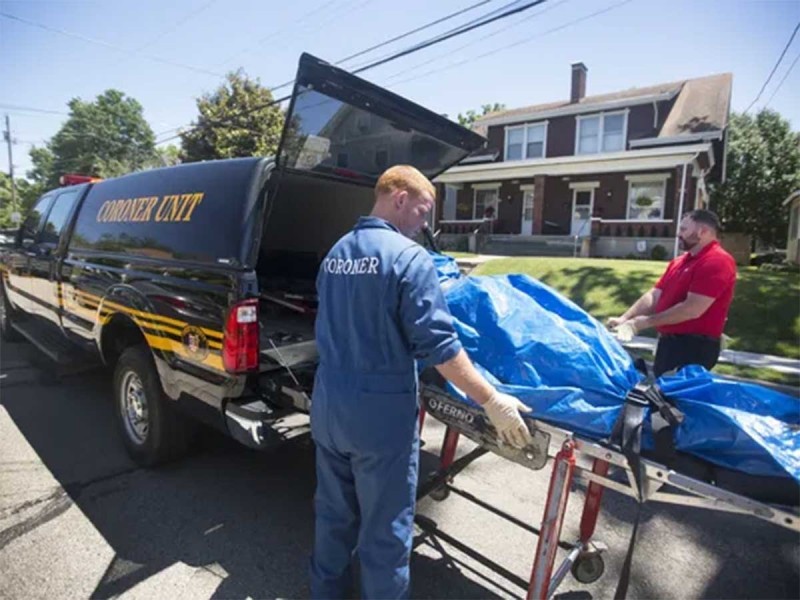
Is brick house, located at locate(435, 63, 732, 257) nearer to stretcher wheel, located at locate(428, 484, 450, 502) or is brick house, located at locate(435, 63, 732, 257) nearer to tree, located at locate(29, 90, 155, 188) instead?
stretcher wheel, located at locate(428, 484, 450, 502)

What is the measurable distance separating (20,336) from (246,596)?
22.6 feet

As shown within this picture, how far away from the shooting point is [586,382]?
6.66 feet

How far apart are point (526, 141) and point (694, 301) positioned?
69.0ft

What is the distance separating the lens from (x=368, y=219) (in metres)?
2.06

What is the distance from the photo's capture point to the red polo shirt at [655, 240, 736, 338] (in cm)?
331

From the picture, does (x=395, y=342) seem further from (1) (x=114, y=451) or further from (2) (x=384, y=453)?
(1) (x=114, y=451)

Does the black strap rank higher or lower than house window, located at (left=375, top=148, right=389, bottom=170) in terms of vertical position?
lower

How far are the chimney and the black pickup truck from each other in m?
21.8

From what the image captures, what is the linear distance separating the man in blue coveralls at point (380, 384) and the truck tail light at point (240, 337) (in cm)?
83

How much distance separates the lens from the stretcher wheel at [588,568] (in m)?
2.50

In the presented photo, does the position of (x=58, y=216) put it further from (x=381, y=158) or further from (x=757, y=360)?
(x=757, y=360)

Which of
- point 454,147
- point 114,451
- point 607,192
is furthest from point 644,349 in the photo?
point 607,192

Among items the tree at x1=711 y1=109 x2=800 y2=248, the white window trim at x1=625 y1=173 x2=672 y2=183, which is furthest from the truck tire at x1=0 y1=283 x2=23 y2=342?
the tree at x1=711 y1=109 x2=800 y2=248

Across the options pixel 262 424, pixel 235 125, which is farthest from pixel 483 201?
pixel 262 424
